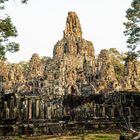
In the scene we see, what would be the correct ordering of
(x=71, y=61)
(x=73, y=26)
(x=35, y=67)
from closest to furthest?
(x=35, y=67) < (x=71, y=61) < (x=73, y=26)

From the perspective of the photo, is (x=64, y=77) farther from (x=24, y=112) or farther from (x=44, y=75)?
(x=24, y=112)

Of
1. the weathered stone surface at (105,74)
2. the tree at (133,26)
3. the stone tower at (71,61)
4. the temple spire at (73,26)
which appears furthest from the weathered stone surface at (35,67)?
the tree at (133,26)

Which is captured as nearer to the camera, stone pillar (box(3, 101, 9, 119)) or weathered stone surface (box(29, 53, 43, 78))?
stone pillar (box(3, 101, 9, 119))

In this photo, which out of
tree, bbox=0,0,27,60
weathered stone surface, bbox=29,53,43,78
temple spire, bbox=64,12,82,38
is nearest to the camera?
tree, bbox=0,0,27,60

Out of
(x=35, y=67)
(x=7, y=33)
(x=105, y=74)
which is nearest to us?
(x=7, y=33)

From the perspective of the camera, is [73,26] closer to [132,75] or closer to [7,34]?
[132,75]

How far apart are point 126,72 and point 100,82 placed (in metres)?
4.97

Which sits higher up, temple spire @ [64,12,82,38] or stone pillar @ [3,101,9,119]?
temple spire @ [64,12,82,38]

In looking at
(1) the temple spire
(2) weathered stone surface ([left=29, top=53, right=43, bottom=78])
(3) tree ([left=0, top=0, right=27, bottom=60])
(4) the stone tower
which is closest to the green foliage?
(3) tree ([left=0, top=0, right=27, bottom=60])

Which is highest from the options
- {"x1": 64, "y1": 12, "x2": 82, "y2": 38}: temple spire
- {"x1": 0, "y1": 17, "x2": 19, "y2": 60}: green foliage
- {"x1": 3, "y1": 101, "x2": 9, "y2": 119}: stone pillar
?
{"x1": 64, "y1": 12, "x2": 82, "y2": 38}: temple spire

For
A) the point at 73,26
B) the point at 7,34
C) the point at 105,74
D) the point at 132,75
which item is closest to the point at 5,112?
the point at 7,34

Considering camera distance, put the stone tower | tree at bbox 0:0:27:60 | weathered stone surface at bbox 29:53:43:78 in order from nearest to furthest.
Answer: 1. tree at bbox 0:0:27:60
2. the stone tower
3. weathered stone surface at bbox 29:53:43:78

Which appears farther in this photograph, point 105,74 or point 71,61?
point 71,61

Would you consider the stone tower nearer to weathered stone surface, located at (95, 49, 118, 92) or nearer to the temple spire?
the temple spire
